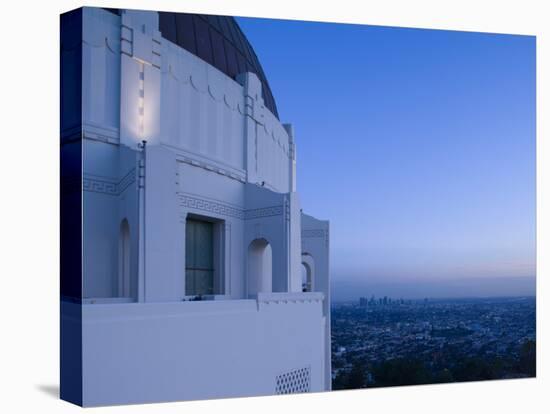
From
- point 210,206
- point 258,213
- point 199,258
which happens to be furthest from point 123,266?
point 258,213

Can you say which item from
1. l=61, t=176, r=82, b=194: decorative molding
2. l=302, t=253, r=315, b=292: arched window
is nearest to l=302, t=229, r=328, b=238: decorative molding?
l=302, t=253, r=315, b=292: arched window

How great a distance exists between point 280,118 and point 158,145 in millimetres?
4441

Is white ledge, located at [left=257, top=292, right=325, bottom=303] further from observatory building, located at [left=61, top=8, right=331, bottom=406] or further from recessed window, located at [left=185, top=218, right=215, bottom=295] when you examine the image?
recessed window, located at [left=185, top=218, right=215, bottom=295]

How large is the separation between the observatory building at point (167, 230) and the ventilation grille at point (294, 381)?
0.08 ft

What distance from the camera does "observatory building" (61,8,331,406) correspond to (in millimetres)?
9500

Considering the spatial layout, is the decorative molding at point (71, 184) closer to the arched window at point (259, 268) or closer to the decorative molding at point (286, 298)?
the decorative molding at point (286, 298)

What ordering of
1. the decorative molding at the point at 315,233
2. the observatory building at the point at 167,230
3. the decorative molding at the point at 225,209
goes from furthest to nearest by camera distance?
the decorative molding at the point at 315,233 → the decorative molding at the point at 225,209 → the observatory building at the point at 167,230

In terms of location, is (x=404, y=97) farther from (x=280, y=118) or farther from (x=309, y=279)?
(x=309, y=279)

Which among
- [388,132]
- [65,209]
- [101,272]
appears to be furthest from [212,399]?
[388,132]

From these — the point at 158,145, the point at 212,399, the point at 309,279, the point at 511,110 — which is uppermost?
the point at 511,110

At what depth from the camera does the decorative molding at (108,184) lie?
32.3ft

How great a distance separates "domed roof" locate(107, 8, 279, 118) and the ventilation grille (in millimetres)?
4908

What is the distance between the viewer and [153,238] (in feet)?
33.8

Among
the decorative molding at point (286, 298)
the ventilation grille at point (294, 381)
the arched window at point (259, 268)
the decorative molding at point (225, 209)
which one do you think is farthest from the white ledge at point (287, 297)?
the decorative molding at point (225, 209)
